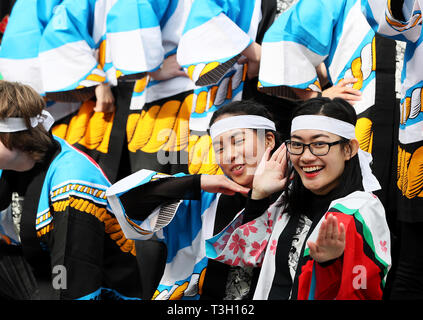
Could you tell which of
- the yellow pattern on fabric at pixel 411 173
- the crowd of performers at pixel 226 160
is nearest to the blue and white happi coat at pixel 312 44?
the crowd of performers at pixel 226 160

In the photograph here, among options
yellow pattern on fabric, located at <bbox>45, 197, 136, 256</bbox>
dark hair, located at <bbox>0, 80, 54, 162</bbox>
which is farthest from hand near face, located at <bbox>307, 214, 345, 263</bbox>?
dark hair, located at <bbox>0, 80, 54, 162</bbox>

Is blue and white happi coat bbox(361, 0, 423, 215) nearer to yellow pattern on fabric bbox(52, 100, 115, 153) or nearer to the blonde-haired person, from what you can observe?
the blonde-haired person

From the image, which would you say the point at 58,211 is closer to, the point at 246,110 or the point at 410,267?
the point at 246,110

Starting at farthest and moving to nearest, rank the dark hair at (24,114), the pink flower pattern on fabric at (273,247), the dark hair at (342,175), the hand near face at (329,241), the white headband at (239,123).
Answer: the dark hair at (24,114), the white headband at (239,123), the pink flower pattern on fabric at (273,247), the dark hair at (342,175), the hand near face at (329,241)

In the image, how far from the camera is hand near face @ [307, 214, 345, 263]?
1434 millimetres

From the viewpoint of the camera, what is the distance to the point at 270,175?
1827mm

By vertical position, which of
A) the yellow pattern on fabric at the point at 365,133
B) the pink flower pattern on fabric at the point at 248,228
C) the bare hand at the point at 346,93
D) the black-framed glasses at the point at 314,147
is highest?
the bare hand at the point at 346,93

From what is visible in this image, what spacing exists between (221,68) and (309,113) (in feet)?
2.34

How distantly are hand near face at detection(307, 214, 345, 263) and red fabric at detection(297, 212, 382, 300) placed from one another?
27 millimetres

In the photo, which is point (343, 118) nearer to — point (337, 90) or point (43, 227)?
point (337, 90)

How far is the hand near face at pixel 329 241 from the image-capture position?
4.70 feet

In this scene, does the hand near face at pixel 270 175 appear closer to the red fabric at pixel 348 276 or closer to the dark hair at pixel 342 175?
the dark hair at pixel 342 175

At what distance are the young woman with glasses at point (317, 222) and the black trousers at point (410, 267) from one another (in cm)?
30

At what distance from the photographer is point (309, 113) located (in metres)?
1.74
